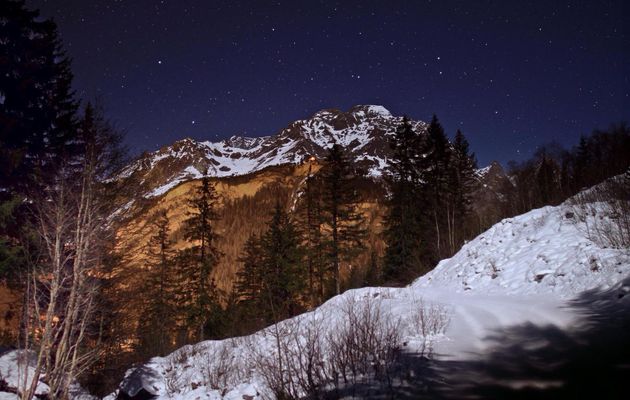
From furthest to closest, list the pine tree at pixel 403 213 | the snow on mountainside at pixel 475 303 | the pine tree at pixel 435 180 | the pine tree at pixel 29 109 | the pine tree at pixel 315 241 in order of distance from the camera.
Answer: the pine tree at pixel 435 180 < the pine tree at pixel 315 241 < the pine tree at pixel 403 213 < the pine tree at pixel 29 109 < the snow on mountainside at pixel 475 303

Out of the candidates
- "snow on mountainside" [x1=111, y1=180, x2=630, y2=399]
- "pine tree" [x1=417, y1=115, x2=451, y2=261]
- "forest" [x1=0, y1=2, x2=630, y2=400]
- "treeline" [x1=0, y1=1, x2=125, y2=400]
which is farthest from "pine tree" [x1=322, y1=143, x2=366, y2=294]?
"treeline" [x1=0, y1=1, x2=125, y2=400]

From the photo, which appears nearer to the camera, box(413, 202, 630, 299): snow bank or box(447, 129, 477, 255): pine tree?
box(413, 202, 630, 299): snow bank

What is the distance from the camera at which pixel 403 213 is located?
26062mm

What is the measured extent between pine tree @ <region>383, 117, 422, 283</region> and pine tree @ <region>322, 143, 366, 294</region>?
2.35m

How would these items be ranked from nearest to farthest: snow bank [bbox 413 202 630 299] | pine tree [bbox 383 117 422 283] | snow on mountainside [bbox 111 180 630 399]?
1. snow on mountainside [bbox 111 180 630 399]
2. snow bank [bbox 413 202 630 299]
3. pine tree [bbox 383 117 422 283]

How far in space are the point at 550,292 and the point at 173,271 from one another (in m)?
26.2

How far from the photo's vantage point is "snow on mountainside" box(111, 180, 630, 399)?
6.93m

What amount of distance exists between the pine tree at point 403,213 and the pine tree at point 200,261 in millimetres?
13040

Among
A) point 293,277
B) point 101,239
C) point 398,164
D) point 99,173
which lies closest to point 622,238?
point 101,239

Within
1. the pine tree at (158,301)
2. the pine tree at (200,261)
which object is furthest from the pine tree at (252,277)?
the pine tree at (158,301)

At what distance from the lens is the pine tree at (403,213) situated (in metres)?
25.4

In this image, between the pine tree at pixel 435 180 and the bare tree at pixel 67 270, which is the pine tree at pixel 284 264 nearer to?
the pine tree at pixel 435 180

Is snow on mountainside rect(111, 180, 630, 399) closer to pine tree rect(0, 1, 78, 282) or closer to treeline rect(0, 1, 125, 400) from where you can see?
treeline rect(0, 1, 125, 400)

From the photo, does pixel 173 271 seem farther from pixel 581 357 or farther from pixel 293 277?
pixel 581 357
